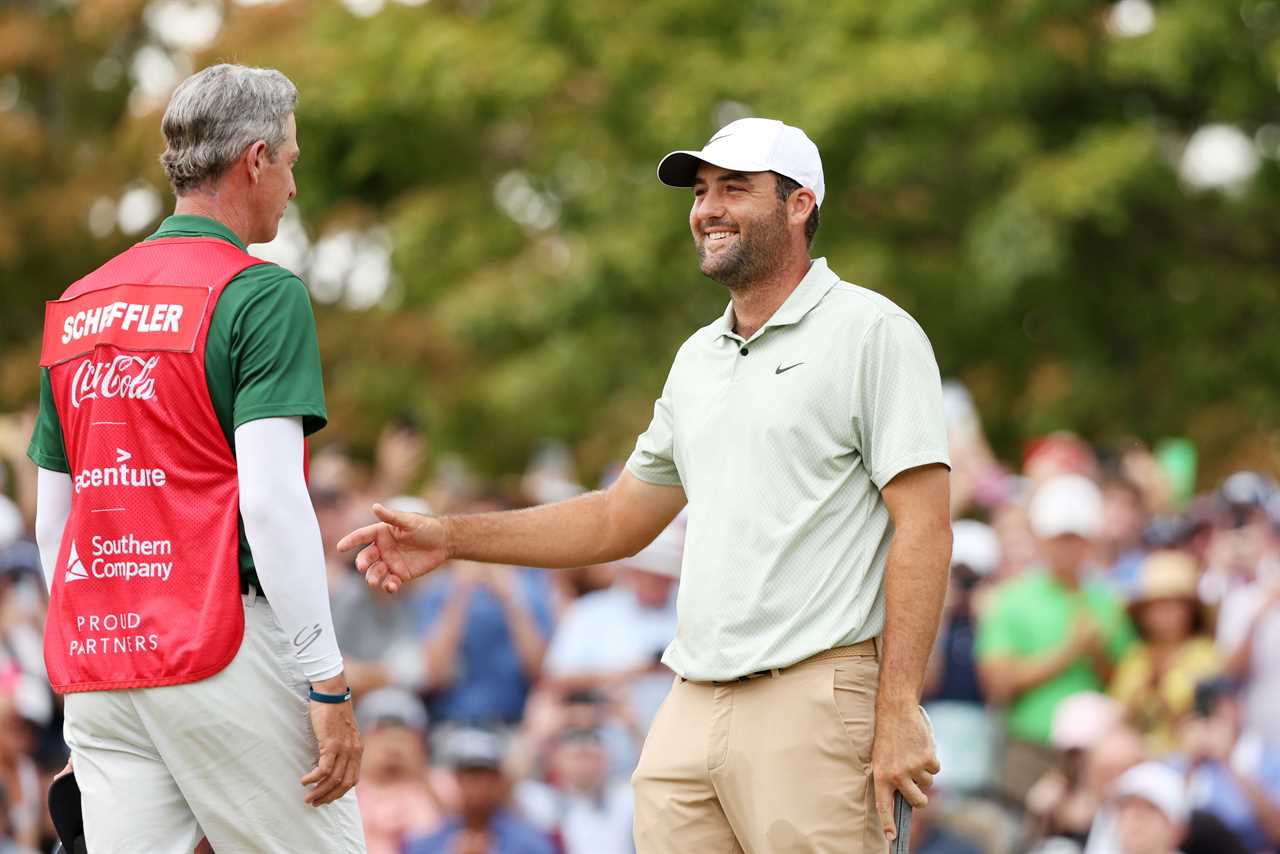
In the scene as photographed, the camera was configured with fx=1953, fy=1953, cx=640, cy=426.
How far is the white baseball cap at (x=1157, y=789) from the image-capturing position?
8.07m

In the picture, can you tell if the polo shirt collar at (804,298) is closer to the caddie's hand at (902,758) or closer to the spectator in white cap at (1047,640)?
the caddie's hand at (902,758)

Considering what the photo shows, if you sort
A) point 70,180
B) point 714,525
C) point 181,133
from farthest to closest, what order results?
1. point 70,180
2. point 714,525
3. point 181,133

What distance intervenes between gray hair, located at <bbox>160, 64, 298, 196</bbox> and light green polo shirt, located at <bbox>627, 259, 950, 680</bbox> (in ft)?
4.23

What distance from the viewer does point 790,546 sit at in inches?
182

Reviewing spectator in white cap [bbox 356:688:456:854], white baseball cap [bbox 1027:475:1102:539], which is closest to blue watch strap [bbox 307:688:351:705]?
spectator in white cap [bbox 356:688:456:854]

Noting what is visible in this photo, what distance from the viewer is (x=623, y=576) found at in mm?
9578

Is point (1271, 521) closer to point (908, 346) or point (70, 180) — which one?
point (908, 346)

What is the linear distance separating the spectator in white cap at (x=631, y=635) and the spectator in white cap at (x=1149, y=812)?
6.98ft

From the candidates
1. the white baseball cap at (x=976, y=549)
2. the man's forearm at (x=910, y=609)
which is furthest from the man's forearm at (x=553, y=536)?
the white baseball cap at (x=976, y=549)

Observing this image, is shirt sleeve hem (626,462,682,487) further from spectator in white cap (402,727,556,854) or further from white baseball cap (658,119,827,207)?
spectator in white cap (402,727,556,854)

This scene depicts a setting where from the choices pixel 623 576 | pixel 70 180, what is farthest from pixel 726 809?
pixel 70 180

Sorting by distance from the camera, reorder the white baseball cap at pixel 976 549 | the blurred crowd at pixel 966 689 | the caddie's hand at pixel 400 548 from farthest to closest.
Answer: the white baseball cap at pixel 976 549 < the blurred crowd at pixel 966 689 < the caddie's hand at pixel 400 548

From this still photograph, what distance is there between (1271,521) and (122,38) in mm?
19719

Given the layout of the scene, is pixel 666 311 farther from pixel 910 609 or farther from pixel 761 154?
pixel 910 609
